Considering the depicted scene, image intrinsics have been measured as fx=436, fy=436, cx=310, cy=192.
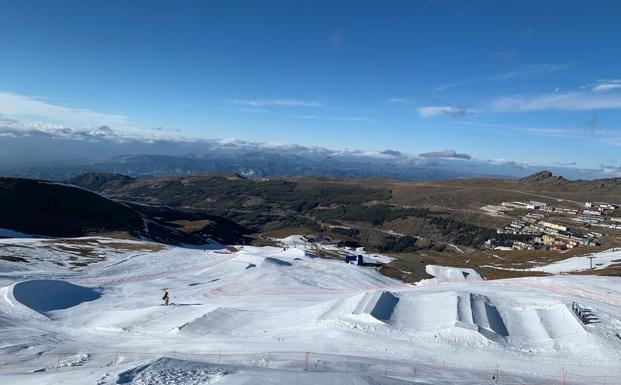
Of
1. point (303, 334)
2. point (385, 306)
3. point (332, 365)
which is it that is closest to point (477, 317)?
point (385, 306)

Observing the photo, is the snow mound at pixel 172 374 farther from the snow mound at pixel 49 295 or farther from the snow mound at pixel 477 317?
the snow mound at pixel 49 295

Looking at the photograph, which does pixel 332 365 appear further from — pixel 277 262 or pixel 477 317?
pixel 277 262

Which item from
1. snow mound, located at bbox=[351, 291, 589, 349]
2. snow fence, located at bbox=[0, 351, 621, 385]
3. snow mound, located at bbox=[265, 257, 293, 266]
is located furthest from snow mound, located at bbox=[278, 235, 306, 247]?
snow fence, located at bbox=[0, 351, 621, 385]

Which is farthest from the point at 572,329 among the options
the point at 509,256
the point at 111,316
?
the point at 509,256

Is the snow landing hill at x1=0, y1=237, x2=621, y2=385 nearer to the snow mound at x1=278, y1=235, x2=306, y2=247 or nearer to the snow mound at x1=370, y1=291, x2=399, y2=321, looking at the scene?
the snow mound at x1=370, y1=291, x2=399, y2=321

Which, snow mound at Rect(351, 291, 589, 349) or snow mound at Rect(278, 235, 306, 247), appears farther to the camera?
snow mound at Rect(278, 235, 306, 247)

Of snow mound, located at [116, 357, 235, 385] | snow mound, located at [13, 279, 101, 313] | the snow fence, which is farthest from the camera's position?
snow mound, located at [13, 279, 101, 313]

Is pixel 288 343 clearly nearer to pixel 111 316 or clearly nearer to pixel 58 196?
pixel 111 316
